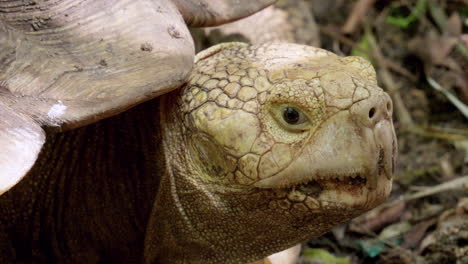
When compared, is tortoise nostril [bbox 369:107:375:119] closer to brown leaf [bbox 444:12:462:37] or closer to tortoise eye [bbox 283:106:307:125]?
tortoise eye [bbox 283:106:307:125]

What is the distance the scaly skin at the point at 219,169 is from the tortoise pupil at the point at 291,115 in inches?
0.5

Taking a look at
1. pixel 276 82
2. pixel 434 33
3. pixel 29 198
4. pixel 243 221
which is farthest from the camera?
pixel 434 33

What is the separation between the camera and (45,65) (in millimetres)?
1704

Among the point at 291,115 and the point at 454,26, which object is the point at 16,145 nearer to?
the point at 291,115

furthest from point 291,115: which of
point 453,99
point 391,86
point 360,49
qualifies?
point 360,49

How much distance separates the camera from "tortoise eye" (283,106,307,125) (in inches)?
67.3

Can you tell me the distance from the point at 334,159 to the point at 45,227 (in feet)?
3.56

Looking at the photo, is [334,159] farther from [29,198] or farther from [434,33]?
[434,33]

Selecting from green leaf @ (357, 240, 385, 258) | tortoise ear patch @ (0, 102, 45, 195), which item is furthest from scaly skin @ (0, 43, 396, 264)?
green leaf @ (357, 240, 385, 258)

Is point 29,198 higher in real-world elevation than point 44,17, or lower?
lower

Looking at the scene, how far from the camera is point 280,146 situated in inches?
67.8

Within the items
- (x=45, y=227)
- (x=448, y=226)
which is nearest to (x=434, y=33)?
(x=448, y=226)

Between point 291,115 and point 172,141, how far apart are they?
43cm

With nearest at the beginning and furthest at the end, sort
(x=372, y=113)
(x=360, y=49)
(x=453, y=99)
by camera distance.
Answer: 1. (x=372, y=113)
2. (x=453, y=99)
3. (x=360, y=49)
